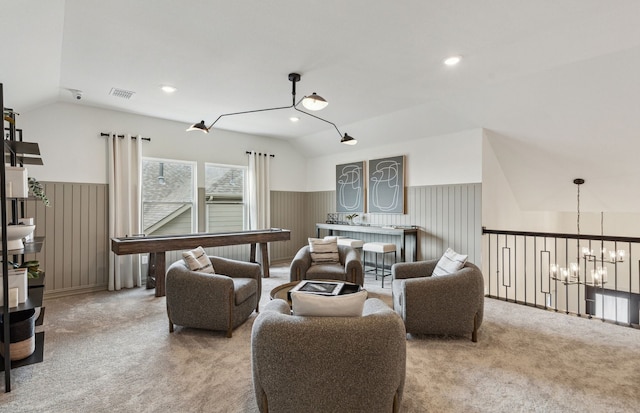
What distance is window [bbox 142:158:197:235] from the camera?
5.36 metres

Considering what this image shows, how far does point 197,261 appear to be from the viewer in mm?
3377

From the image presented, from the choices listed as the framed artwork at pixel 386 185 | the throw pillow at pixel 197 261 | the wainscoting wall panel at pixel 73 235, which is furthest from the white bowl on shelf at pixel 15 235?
the framed artwork at pixel 386 185

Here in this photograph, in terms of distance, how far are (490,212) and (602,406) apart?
3.18 metres

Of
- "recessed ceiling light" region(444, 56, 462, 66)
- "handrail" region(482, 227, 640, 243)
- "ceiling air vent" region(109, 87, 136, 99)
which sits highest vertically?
"ceiling air vent" region(109, 87, 136, 99)

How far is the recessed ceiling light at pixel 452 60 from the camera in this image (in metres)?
3.04

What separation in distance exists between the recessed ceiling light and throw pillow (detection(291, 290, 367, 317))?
2.51m

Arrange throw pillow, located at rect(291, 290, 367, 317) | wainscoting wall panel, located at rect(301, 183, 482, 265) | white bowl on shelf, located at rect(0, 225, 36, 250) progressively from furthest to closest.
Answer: wainscoting wall panel, located at rect(301, 183, 482, 265), white bowl on shelf, located at rect(0, 225, 36, 250), throw pillow, located at rect(291, 290, 367, 317)

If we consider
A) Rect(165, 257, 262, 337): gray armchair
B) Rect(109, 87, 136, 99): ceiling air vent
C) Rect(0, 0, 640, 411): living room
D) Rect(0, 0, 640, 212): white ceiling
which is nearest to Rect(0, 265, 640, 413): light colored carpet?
Rect(165, 257, 262, 337): gray armchair

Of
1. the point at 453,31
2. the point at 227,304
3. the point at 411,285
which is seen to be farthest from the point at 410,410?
the point at 453,31

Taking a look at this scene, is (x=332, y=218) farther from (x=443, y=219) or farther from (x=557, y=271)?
(x=557, y=271)

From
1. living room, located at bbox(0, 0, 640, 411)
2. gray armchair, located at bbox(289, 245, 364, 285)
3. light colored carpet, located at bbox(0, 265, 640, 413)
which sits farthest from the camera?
gray armchair, located at bbox(289, 245, 364, 285)

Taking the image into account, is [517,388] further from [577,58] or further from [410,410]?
[577,58]

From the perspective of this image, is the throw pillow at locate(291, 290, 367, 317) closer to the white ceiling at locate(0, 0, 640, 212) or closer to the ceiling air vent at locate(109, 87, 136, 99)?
the white ceiling at locate(0, 0, 640, 212)

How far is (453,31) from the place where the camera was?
258 centimetres
